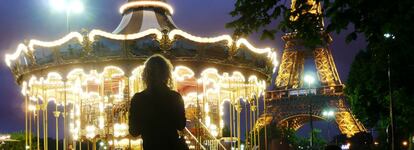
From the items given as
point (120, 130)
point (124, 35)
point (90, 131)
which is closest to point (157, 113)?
point (124, 35)

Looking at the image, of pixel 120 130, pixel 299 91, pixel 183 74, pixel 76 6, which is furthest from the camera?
pixel 299 91

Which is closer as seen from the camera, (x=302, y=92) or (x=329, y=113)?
(x=329, y=113)

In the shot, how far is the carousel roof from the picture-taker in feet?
50.4

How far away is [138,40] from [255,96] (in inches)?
268

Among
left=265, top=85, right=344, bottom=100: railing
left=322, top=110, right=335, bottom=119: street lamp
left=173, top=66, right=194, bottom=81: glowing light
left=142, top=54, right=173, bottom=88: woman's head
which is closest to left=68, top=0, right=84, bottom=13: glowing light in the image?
left=173, top=66, right=194, bottom=81: glowing light

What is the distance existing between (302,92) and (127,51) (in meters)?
59.6

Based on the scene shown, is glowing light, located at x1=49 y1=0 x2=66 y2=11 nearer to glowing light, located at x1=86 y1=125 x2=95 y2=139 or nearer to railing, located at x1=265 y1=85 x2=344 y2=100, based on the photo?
glowing light, located at x1=86 y1=125 x2=95 y2=139

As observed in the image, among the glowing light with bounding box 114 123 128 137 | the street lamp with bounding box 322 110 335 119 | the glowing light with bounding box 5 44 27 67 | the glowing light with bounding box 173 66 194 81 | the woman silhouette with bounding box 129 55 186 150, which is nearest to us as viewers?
the woman silhouette with bounding box 129 55 186 150

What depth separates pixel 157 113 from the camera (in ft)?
18.4

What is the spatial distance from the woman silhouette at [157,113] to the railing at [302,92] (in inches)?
2573

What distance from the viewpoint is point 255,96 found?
2120 centimetres

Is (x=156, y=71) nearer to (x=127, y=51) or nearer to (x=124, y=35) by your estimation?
(x=124, y=35)

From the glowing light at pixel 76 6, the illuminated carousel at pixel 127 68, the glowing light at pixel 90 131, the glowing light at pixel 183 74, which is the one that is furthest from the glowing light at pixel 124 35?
the glowing light at pixel 76 6

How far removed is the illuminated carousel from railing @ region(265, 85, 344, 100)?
168 feet
